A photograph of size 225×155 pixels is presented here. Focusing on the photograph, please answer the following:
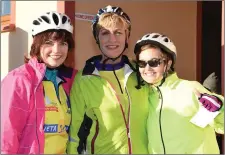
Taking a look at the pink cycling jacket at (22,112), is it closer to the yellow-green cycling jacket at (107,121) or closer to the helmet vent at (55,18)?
the yellow-green cycling jacket at (107,121)

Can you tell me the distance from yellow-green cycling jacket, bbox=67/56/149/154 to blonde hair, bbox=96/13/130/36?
0.49 m

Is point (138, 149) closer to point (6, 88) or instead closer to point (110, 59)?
point (110, 59)

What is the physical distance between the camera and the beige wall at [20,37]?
5.92m

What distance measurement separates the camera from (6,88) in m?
2.58

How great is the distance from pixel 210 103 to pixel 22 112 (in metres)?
1.25

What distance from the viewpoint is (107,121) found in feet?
9.40

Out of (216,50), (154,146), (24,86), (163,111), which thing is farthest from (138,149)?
(216,50)

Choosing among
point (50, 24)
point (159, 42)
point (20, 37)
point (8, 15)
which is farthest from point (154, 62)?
point (8, 15)

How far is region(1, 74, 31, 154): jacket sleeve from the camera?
2504 mm

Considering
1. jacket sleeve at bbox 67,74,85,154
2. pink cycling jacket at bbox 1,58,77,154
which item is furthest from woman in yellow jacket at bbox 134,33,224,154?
pink cycling jacket at bbox 1,58,77,154

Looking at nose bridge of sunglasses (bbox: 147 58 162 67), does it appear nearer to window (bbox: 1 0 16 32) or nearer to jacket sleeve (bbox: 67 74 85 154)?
jacket sleeve (bbox: 67 74 85 154)

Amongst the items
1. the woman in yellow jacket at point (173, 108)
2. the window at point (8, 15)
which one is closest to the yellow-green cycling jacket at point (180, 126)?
the woman in yellow jacket at point (173, 108)

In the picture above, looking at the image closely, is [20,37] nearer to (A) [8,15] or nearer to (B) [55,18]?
(A) [8,15]

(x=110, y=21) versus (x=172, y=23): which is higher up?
(x=172, y=23)
